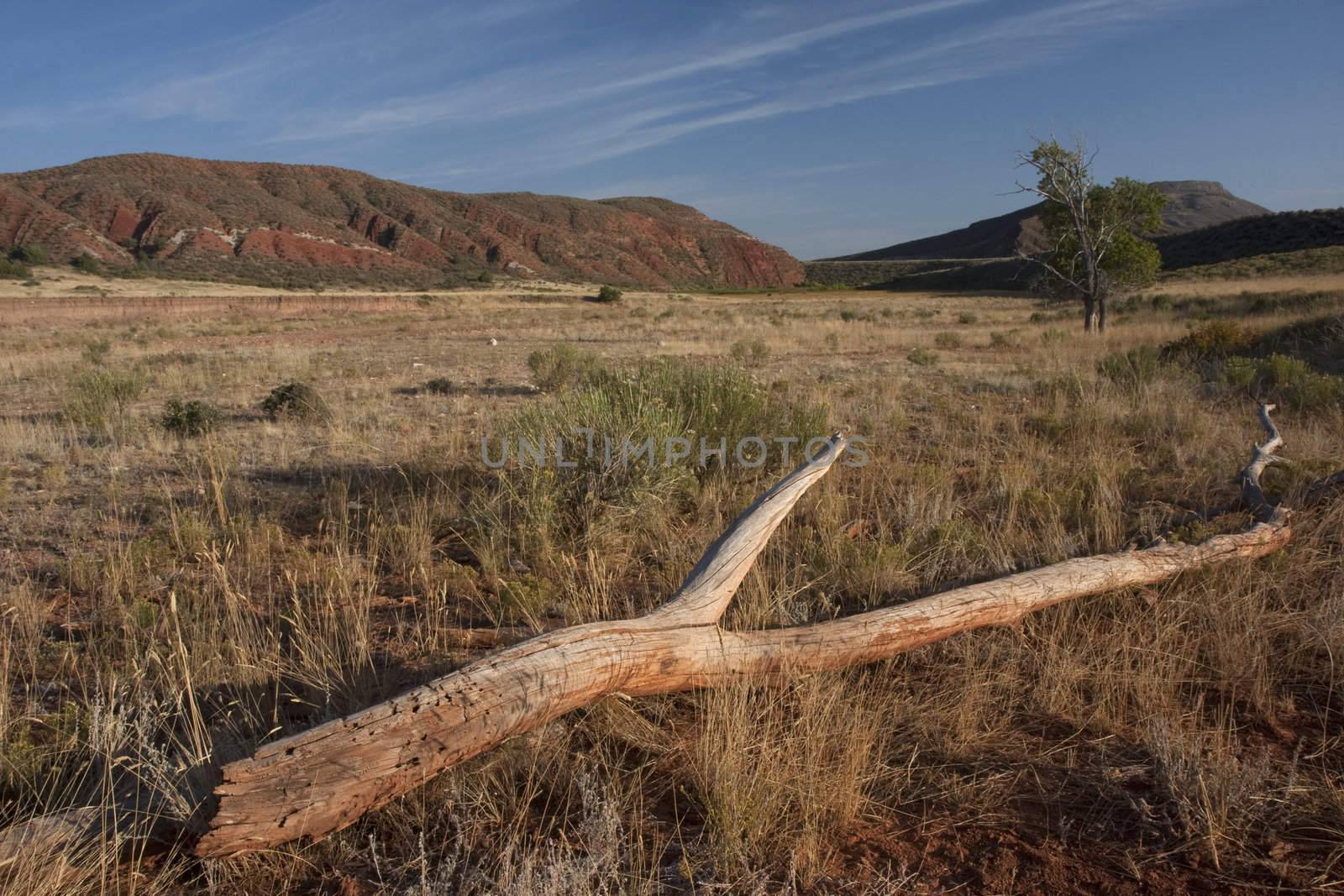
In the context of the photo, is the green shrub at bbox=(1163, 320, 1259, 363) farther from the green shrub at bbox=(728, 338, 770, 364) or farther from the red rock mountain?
the red rock mountain

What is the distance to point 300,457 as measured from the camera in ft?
20.6

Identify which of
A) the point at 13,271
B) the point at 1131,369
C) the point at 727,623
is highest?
the point at 13,271

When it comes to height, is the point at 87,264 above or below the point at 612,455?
above

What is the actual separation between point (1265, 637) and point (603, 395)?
347 centimetres

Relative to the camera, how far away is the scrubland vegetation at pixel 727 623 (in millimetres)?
2006

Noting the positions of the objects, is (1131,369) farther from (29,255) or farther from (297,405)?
(29,255)

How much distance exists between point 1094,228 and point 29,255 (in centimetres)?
6012

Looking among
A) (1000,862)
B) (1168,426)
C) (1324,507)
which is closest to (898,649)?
(1000,862)

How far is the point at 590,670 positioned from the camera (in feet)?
7.73

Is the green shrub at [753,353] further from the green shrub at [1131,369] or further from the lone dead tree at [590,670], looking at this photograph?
the lone dead tree at [590,670]

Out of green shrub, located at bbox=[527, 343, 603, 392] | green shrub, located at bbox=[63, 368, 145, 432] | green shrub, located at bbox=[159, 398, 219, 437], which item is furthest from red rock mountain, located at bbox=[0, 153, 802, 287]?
green shrub, located at bbox=[159, 398, 219, 437]

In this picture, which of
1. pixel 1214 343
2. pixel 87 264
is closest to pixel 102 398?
pixel 1214 343

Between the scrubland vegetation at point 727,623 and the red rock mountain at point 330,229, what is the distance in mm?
58299

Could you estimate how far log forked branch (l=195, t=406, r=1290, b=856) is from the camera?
1.88 m
